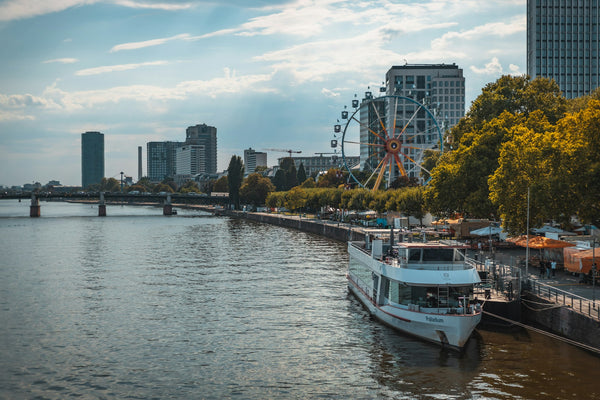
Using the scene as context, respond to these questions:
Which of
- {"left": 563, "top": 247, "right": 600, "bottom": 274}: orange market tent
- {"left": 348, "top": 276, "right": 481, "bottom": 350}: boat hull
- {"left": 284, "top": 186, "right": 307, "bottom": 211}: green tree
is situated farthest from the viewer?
{"left": 284, "top": 186, "right": 307, "bottom": 211}: green tree

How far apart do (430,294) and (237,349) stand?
1185cm

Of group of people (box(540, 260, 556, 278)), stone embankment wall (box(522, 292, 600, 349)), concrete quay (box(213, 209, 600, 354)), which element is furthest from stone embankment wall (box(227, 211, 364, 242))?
stone embankment wall (box(522, 292, 600, 349))

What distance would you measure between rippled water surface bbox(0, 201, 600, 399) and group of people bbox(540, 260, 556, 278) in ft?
32.6

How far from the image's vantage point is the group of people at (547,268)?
4685 cm

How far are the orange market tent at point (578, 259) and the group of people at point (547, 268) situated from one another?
104 centimetres

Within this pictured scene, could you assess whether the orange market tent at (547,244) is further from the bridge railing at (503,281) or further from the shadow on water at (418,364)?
the shadow on water at (418,364)

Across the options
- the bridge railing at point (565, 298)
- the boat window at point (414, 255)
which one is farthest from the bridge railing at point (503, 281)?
the boat window at point (414, 255)

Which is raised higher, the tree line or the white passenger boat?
the tree line

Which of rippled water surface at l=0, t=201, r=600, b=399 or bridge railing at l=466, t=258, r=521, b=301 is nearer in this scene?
rippled water surface at l=0, t=201, r=600, b=399

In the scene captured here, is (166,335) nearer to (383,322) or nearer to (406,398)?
(383,322)

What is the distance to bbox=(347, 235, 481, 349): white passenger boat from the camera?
3600 cm

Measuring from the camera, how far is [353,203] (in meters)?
135

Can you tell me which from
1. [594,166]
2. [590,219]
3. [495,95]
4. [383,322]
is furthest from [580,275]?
[495,95]

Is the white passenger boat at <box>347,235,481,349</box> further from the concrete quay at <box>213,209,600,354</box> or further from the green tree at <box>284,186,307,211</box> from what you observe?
the green tree at <box>284,186,307,211</box>
